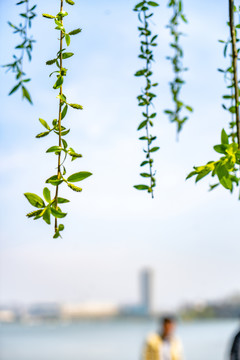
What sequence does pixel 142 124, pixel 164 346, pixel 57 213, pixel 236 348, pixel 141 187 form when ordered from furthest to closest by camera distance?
pixel 164 346 → pixel 236 348 → pixel 142 124 → pixel 141 187 → pixel 57 213

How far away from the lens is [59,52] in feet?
2.22

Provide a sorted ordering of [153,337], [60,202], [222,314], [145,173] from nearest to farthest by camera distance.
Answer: [60,202], [145,173], [153,337], [222,314]

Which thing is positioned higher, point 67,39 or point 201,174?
point 67,39

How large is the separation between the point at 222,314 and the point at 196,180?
51568 millimetres

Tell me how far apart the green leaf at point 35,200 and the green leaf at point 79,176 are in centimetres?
4

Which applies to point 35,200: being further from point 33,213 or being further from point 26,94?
point 26,94

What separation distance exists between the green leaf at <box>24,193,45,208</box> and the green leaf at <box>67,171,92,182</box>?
0.04 m

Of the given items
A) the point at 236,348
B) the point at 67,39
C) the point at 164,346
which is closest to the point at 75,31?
the point at 67,39

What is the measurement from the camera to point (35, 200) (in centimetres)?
60

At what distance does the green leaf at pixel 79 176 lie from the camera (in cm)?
60

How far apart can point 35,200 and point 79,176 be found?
0.05 m

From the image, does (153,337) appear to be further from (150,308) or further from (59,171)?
(150,308)

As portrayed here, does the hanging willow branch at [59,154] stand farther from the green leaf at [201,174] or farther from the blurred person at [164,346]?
the blurred person at [164,346]

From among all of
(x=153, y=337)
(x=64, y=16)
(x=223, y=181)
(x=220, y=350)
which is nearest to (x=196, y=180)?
(x=223, y=181)
